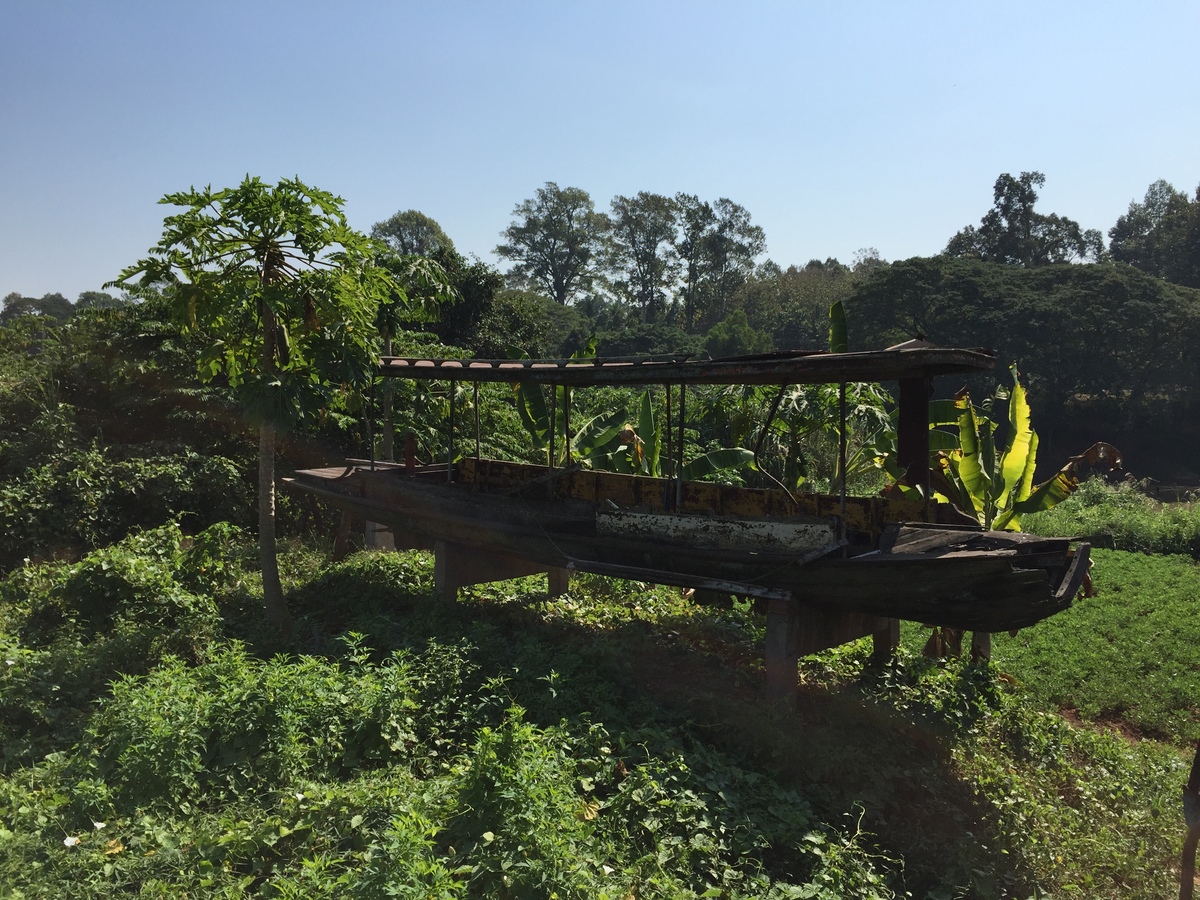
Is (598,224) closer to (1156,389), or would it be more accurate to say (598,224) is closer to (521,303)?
(521,303)

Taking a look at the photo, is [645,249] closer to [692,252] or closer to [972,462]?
[692,252]

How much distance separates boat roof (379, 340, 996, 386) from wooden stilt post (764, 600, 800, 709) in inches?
71.4

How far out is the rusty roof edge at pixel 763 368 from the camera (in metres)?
5.70

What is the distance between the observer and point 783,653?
645 centimetres

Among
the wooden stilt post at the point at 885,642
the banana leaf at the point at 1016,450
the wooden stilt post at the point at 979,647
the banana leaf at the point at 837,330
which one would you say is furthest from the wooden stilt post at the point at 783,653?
Answer: the banana leaf at the point at 837,330

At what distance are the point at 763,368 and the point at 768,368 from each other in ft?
0.13

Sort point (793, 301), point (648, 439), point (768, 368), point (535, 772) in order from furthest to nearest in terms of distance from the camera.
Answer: point (793, 301), point (648, 439), point (768, 368), point (535, 772)

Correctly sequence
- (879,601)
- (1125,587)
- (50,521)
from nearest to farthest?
(879,601)
(50,521)
(1125,587)

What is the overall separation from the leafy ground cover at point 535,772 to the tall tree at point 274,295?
2330mm

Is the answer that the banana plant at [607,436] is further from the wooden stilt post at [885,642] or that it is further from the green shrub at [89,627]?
the green shrub at [89,627]

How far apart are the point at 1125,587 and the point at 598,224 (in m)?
43.7

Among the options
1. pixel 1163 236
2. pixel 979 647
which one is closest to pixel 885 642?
pixel 979 647

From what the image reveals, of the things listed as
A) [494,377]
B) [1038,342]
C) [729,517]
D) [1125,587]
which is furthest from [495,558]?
[1038,342]

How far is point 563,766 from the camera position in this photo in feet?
16.4
